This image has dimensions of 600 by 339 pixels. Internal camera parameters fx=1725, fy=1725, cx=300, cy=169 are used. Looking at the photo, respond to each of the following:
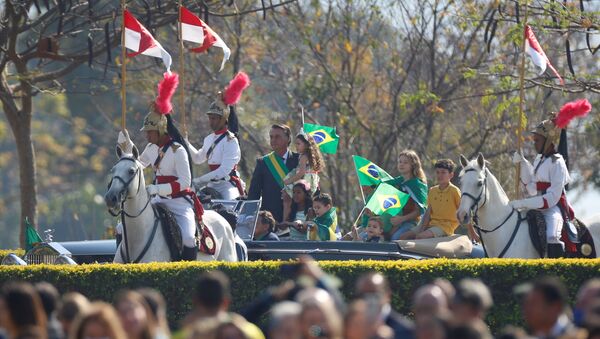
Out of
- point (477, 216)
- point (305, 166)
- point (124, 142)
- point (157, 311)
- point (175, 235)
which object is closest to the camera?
point (157, 311)

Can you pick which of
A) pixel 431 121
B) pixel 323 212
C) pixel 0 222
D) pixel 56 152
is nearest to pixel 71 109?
pixel 56 152

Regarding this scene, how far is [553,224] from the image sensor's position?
21.1m

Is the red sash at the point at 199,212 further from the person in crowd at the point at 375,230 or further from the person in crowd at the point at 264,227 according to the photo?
the person in crowd at the point at 375,230

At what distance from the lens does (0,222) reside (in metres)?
67.5

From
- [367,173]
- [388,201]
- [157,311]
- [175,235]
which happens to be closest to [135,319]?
[157,311]

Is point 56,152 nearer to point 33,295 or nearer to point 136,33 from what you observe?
point 136,33

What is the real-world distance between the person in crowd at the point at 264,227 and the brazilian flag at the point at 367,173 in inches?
75.8

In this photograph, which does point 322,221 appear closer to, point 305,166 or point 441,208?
point 305,166

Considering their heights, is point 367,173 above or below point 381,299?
above

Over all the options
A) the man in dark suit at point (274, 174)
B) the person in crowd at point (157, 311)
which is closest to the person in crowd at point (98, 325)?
the person in crowd at point (157, 311)

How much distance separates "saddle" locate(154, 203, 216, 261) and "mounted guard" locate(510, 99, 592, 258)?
3.80m

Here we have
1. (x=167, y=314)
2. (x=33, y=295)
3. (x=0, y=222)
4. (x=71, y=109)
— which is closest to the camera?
(x=33, y=295)

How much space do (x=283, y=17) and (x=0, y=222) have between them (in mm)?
35369

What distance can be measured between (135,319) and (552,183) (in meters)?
10.7
